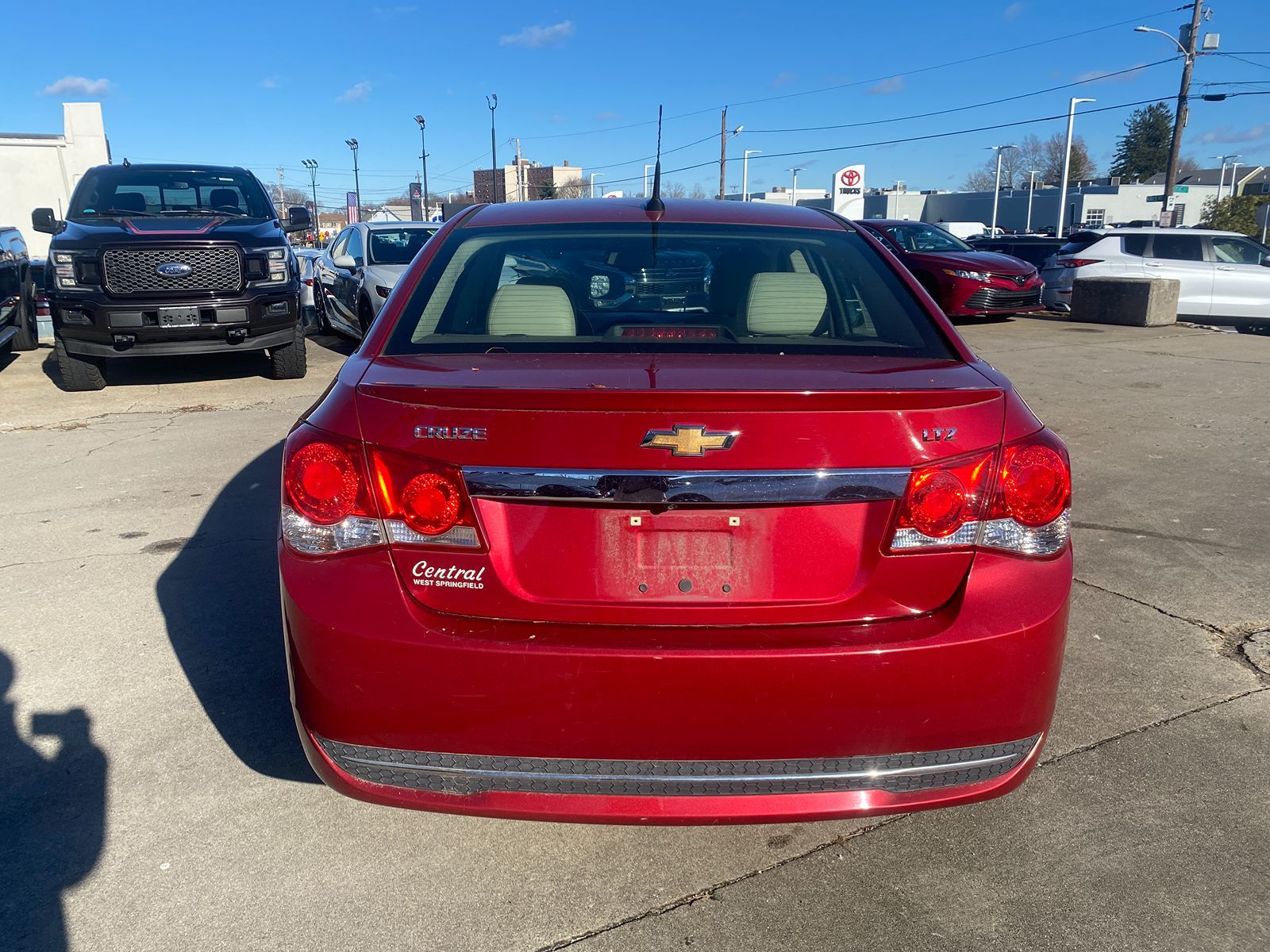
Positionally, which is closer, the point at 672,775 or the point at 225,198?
the point at 672,775

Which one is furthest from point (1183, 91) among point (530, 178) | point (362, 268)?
point (530, 178)

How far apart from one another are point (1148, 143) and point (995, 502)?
4915 inches

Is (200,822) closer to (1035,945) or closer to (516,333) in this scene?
(516,333)

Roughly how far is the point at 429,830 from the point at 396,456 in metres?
1.19

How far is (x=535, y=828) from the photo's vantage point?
2783 millimetres

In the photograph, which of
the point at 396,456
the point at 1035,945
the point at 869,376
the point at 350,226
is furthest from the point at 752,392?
the point at 350,226

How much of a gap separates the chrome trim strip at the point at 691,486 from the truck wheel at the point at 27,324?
12115 millimetres

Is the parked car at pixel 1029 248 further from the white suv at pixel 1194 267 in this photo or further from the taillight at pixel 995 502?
the taillight at pixel 995 502

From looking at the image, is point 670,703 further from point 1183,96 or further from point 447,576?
point 1183,96

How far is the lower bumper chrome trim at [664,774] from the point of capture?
2.17 m

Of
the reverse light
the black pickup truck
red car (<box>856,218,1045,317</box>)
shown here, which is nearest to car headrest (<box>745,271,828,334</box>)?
the black pickup truck

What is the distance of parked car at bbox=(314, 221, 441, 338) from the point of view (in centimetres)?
1160

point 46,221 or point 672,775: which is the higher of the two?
point 46,221

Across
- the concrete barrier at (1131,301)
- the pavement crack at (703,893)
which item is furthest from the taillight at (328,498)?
the concrete barrier at (1131,301)
